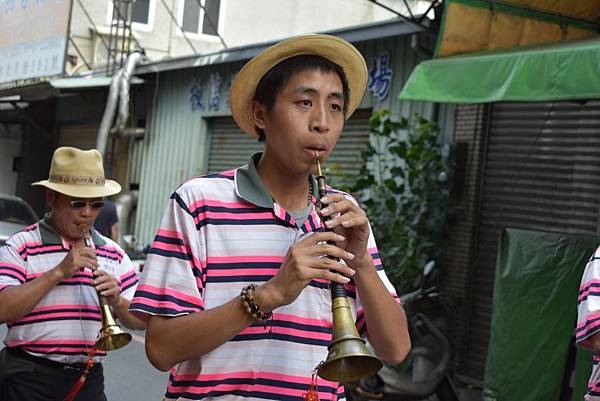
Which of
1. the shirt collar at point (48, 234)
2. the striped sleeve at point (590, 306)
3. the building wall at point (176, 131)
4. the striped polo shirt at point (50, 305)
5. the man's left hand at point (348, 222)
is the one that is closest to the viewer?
the man's left hand at point (348, 222)

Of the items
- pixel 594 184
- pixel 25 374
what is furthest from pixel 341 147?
pixel 25 374

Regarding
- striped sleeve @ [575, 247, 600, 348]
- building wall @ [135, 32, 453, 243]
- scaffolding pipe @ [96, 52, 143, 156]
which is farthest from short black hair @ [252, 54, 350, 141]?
scaffolding pipe @ [96, 52, 143, 156]

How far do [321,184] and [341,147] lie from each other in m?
9.93

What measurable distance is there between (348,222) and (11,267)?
2.27 metres

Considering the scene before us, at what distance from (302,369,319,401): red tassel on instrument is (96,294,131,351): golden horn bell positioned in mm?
1777

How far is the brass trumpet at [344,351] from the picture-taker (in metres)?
2.25

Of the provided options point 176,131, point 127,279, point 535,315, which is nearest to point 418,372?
point 535,315

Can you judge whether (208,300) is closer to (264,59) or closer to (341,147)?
(264,59)

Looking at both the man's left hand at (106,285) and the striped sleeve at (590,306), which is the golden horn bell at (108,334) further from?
the striped sleeve at (590,306)

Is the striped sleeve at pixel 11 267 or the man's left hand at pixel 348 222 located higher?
the man's left hand at pixel 348 222

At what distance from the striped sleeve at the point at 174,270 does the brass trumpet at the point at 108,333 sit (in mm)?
1717

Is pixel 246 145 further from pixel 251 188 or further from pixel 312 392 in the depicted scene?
pixel 312 392

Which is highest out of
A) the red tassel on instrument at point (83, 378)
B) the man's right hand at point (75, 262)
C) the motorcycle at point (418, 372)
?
the man's right hand at point (75, 262)

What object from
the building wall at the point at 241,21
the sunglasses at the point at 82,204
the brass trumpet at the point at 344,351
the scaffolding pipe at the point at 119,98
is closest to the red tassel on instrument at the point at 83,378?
the sunglasses at the point at 82,204
